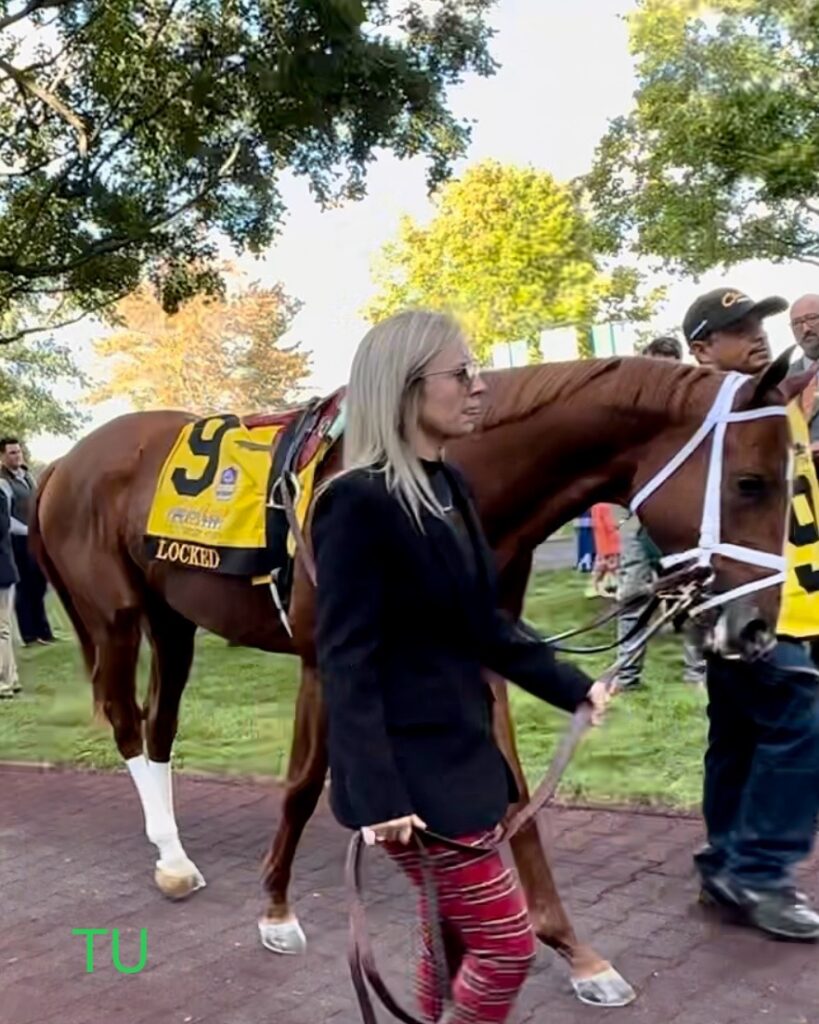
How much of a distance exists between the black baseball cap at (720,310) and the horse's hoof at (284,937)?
244cm

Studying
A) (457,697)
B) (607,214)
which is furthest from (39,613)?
(607,214)

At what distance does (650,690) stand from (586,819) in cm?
253

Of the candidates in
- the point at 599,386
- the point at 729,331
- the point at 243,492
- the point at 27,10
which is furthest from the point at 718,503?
the point at 27,10

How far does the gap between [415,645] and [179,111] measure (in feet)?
45.0

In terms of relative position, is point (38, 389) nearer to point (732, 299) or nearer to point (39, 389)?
point (39, 389)

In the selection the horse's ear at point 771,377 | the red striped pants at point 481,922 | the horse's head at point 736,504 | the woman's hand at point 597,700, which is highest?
the horse's ear at point 771,377

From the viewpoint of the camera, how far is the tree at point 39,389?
136 feet

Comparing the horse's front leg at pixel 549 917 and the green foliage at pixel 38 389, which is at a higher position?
the green foliage at pixel 38 389

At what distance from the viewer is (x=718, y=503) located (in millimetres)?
3148

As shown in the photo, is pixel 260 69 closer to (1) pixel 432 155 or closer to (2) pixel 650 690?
(1) pixel 432 155

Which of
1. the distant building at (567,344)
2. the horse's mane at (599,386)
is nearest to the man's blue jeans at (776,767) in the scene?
the horse's mane at (599,386)

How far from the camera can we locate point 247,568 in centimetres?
420

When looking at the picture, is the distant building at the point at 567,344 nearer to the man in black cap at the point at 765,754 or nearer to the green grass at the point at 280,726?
the green grass at the point at 280,726

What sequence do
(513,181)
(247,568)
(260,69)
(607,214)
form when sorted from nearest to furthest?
(247,568)
(260,69)
(607,214)
(513,181)
